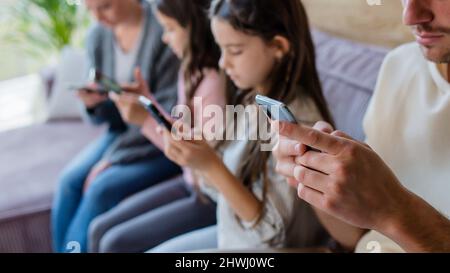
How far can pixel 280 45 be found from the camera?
0.78 meters

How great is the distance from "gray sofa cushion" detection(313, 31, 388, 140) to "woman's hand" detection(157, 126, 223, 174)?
7.5 inches

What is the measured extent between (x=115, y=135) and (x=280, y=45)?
51 cm

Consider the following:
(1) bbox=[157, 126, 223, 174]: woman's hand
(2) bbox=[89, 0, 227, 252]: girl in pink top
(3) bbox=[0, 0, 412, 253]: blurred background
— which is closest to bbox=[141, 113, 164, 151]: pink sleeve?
(2) bbox=[89, 0, 227, 252]: girl in pink top

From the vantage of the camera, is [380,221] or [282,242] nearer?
[380,221]

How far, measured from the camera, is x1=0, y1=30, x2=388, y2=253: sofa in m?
0.80

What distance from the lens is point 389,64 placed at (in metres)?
0.74

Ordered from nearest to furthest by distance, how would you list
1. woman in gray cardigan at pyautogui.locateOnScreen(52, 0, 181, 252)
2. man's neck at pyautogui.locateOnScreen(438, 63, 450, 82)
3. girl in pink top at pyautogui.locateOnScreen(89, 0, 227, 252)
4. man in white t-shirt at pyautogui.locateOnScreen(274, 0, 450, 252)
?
man in white t-shirt at pyautogui.locateOnScreen(274, 0, 450, 252), man's neck at pyautogui.locateOnScreen(438, 63, 450, 82), girl in pink top at pyautogui.locateOnScreen(89, 0, 227, 252), woman in gray cardigan at pyautogui.locateOnScreen(52, 0, 181, 252)

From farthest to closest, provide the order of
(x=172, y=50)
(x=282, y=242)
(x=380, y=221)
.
A: 1. (x=172, y=50)
2. (x=282, y=242)
3. (x=380, y=221)

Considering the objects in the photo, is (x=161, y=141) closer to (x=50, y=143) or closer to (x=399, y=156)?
(x=50, y=143)

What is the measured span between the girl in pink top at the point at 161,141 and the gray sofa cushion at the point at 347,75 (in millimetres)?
163

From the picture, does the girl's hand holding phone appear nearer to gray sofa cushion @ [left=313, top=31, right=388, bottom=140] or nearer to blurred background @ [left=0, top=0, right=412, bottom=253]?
blurred background @ [left=0, top=0, right=412, bottom=253]
